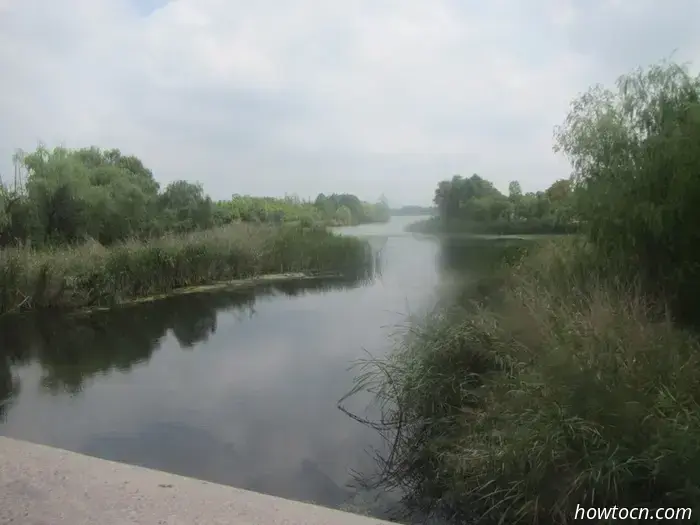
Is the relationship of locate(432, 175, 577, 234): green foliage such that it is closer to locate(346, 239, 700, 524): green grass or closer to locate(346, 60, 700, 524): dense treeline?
locate(346, 60, 700, 524): dense treeline

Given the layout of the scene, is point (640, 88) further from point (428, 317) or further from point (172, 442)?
point (172, 442)

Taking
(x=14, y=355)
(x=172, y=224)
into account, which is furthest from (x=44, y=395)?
(x=172, y=224)

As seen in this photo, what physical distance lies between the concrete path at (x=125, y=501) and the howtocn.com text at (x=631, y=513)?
1.02 meters

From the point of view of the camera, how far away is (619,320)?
13.7ft

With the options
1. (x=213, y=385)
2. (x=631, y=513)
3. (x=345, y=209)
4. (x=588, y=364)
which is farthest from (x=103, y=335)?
(x=345, y=209)

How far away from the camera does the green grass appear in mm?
3006

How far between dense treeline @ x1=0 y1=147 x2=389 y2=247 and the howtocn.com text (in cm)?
1255

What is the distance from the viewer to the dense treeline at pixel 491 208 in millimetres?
9406

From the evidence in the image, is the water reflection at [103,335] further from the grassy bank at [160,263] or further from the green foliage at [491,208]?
the green foliage at [491,208]

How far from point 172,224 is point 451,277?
1173 centimetres

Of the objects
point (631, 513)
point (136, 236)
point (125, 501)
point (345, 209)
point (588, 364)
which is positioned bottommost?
point (631, 513)

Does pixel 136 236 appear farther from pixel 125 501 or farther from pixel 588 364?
pixel 588 364

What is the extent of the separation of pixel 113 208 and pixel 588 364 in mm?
18344

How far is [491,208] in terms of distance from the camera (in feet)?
39.6
